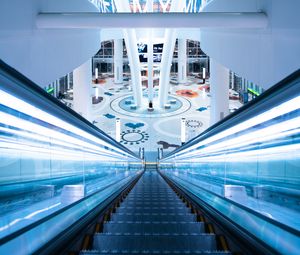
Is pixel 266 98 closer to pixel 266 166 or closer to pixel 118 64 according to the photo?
pixel 266 166

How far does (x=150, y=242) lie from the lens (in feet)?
9.59

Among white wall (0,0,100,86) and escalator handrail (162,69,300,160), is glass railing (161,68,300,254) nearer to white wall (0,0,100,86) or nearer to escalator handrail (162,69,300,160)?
escalator handrail (162,69,300,160)

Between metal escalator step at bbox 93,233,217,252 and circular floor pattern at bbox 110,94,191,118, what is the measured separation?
23882 mm

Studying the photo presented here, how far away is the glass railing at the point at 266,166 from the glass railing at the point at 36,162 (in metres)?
1.39

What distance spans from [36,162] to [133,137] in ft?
60.5

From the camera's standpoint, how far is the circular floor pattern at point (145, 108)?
27.3 m

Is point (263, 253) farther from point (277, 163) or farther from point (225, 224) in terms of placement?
point (277, 163)

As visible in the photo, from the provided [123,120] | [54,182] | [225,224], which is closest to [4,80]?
[225,224]

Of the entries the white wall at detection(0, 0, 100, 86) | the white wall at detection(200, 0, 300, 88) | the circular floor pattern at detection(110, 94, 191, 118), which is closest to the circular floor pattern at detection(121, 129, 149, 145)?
the circular floor pattern at detection(110, 94, 191, 118)

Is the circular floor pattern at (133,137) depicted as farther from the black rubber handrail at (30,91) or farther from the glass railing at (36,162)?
the black rubber handrail at (30,91)

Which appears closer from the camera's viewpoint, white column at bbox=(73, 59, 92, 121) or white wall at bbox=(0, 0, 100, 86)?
white wall at bbox=(0, 0, 100, 86)

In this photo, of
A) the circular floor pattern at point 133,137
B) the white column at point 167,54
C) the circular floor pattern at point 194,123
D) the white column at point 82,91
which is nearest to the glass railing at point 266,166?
the white column at point 82,91

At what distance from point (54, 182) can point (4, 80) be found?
2.97 m

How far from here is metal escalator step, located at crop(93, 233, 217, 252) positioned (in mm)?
2900
